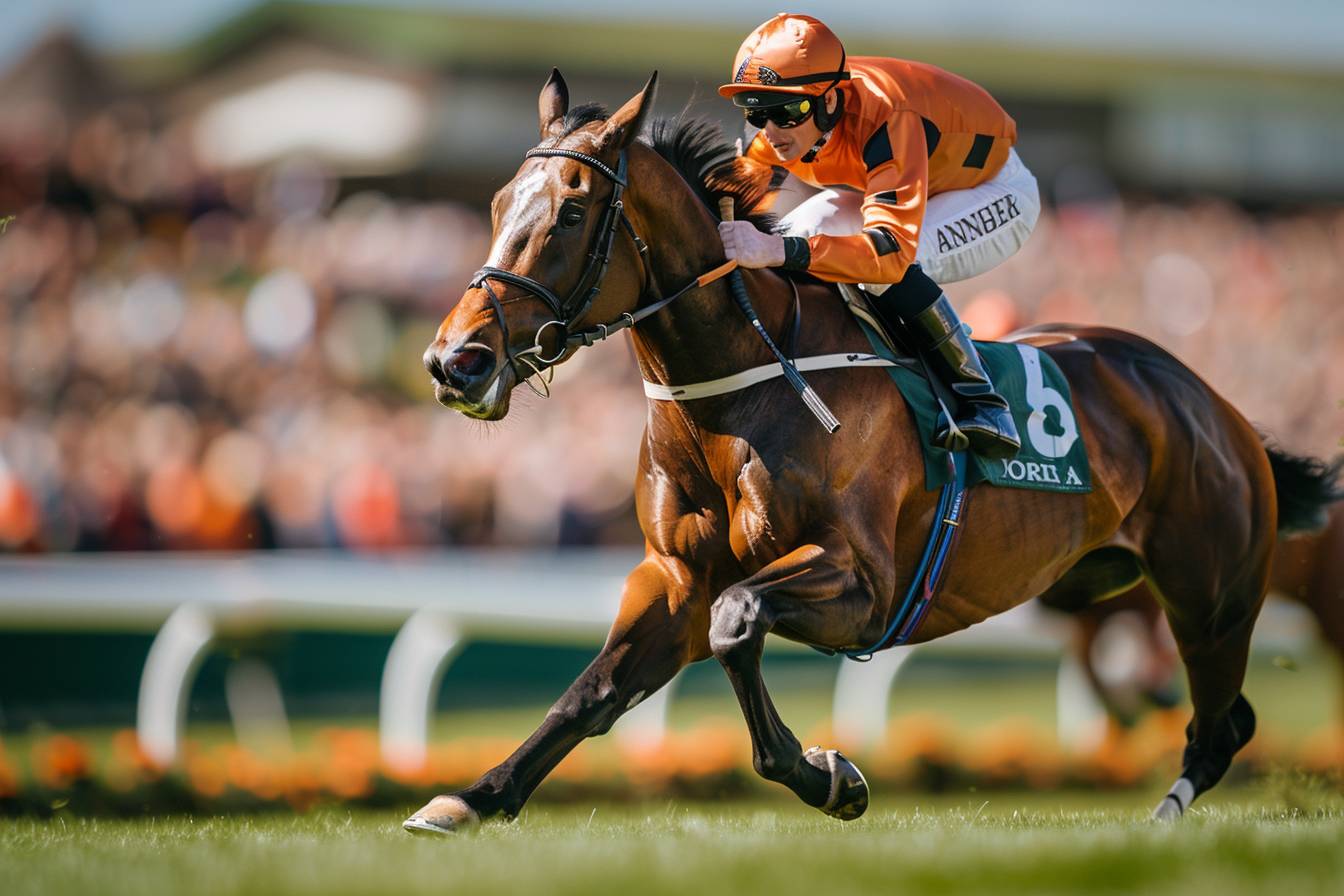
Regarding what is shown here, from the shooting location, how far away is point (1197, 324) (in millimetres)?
14688

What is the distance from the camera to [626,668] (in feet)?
15.1

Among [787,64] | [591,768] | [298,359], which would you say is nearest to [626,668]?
[787,64]

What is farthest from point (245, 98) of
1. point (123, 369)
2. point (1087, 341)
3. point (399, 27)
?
point (1087, 341)

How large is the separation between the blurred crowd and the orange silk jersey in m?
2.47

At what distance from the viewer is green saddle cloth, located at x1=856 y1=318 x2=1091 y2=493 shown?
189 inches

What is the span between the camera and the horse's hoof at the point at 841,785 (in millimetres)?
4367

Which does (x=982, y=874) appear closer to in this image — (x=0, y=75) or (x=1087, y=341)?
(x=1087, y=341)

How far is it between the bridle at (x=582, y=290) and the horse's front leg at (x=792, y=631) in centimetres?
73

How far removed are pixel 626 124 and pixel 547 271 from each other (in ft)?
1.47

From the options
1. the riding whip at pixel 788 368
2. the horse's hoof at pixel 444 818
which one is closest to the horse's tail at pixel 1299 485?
the riding whip at pixel 788 368

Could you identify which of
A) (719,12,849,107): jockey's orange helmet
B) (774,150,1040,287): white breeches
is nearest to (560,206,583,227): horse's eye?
(719,12,849,107): jockey's orange helmet

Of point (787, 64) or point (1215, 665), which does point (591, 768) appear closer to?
point (1215, 665)

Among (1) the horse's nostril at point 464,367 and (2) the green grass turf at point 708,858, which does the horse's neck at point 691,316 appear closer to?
(1) the horse's nostril at point 464,367

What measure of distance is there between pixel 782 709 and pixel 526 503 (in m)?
1.95
